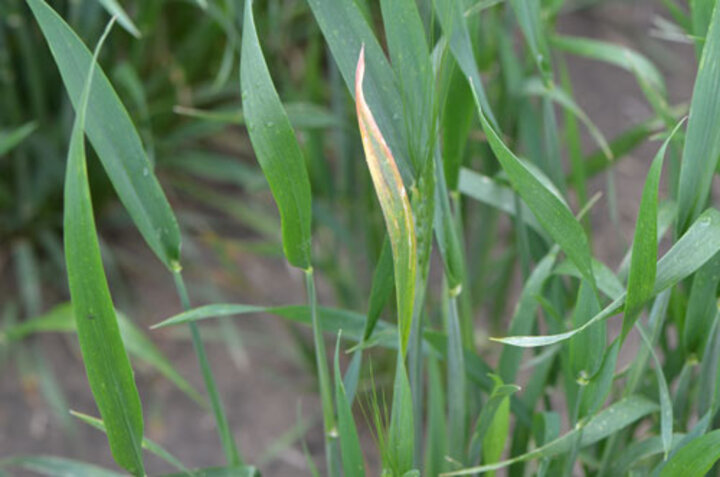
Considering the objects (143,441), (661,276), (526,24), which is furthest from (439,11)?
(143,441)

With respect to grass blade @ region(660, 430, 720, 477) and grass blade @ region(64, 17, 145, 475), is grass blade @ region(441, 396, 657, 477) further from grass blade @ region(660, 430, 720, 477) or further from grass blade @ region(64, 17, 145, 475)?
grass blade @ region(64, 17, 145, 475)

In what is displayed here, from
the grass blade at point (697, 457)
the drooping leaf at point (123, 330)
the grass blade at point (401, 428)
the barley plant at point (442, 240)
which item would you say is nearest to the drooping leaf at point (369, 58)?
the barley plant at point (442, 240)

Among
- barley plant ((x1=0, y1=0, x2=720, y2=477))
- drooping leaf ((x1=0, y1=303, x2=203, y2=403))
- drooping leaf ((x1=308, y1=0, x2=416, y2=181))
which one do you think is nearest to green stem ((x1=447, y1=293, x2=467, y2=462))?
barley plant ((x1=0, y1=0, x2=720, y2=477))

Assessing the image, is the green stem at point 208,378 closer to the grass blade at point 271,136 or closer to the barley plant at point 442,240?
the barley plant at point 442,240

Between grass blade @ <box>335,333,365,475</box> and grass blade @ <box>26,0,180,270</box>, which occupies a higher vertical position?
grass blade @ <box>26,0,180,270</box>

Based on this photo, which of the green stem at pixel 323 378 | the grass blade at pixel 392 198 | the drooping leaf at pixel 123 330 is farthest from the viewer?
the drooping leaf at pixel 123 330

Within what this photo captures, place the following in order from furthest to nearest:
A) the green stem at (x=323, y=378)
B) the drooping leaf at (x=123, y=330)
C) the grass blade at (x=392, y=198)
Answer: the drooping leaf at (x=123, y=330), the green stem at (x=323, y=378), the grass blade at (x=392, y=198)

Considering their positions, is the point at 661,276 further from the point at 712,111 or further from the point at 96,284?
the point at 96,284
